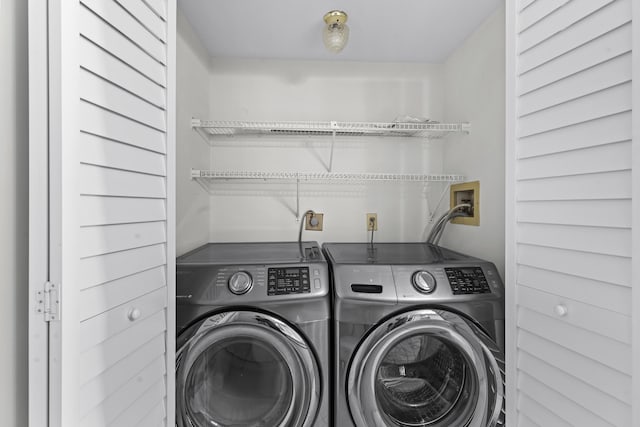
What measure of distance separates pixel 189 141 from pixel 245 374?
1.24 metres

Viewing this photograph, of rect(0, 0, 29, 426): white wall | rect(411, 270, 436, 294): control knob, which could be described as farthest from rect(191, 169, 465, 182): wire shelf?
rect(0, 0, 29, 426): white wall

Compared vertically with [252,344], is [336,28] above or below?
above

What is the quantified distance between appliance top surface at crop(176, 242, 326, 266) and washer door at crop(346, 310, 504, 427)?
1.55 feet

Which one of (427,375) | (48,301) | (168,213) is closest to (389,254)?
(427,375)

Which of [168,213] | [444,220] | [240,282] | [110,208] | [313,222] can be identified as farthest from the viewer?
[313,222]

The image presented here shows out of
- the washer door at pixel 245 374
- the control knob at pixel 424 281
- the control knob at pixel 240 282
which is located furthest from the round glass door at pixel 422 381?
the control knob at pixel 240 282

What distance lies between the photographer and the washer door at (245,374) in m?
1.34

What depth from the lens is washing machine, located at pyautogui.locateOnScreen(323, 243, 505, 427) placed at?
1.37m

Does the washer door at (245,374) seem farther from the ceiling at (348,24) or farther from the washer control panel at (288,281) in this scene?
the ceiling at (348,24)

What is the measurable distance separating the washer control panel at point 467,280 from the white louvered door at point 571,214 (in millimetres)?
360

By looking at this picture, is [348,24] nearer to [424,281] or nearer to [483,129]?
[483,129]

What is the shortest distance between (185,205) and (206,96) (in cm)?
79

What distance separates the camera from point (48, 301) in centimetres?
67

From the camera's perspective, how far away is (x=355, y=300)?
138 centimetres
